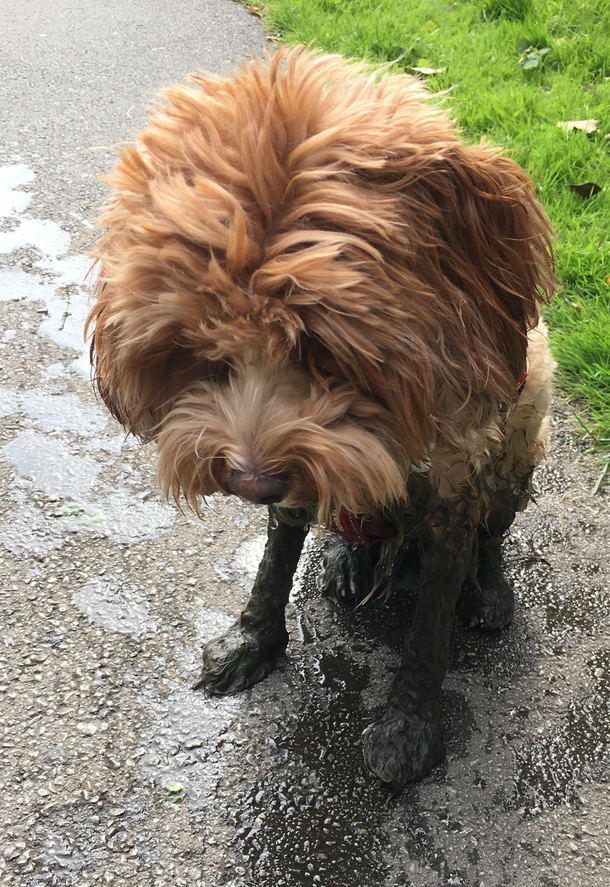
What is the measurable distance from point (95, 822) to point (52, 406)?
1810 millimetres

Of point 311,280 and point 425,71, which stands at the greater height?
point 311,280

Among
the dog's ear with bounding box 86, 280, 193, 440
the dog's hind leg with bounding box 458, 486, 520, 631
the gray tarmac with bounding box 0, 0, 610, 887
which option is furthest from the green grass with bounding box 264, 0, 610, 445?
the dog's ear with bounding box 86, 280, 193, 440

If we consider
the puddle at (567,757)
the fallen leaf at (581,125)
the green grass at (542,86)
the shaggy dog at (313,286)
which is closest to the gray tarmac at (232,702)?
the puddle at (567,757)

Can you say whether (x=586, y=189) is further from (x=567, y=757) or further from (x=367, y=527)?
(x=567, y=757)

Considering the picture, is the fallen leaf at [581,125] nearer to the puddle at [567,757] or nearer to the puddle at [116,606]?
the puddle at [567,757]

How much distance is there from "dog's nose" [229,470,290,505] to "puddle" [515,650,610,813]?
3.99 ft

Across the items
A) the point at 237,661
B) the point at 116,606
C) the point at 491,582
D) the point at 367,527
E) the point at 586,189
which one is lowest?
the point at 116,606

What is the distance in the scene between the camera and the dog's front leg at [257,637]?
7.74 ft

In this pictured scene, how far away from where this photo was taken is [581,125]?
4.43 meters

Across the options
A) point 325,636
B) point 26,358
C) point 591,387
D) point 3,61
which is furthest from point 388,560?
point 3,61

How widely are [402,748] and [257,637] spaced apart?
1.82ft

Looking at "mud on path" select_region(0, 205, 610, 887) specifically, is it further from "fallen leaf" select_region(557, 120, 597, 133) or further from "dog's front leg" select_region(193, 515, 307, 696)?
"fallen leaf" select_region(557, 120, 597, 133)

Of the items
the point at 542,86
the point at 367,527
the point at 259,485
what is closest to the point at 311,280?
the point at 259,485

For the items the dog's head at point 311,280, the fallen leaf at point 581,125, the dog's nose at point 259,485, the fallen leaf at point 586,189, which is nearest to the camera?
the dog's head at point 311,280
